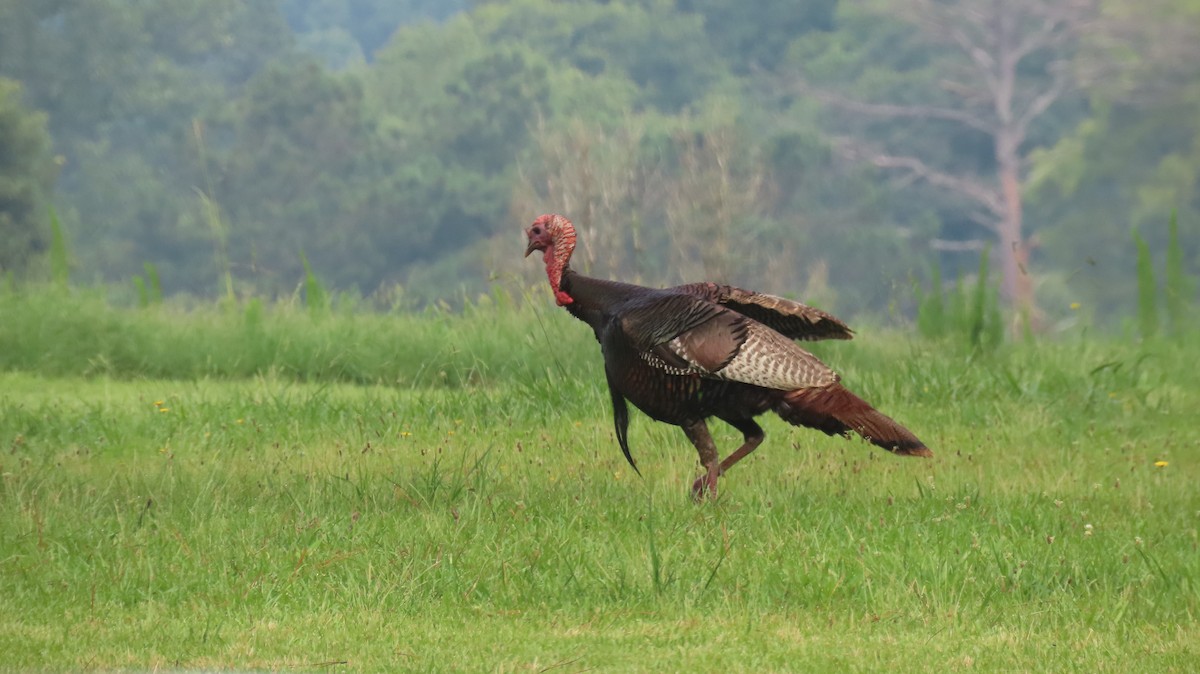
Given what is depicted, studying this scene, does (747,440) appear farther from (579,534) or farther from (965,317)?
(965,317)

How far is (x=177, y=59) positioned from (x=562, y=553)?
45.8 m

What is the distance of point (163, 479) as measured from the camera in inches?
298

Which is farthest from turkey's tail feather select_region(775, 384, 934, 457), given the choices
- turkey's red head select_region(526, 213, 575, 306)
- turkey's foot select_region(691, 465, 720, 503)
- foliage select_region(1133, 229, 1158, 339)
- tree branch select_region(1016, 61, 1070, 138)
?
tree branch select_region(1016, 61, 1070, 138)

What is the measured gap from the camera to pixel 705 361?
661 cm

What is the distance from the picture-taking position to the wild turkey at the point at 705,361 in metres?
6.64

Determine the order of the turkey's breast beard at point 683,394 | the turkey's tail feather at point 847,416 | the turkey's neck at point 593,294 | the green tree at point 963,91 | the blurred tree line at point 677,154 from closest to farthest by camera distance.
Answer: the turkey's tail feather at point 847,416, the turkey's breast beard at point 683,394, the turkey's neck at point 593,294, the blurred tree line at point 677,154, the green tree at point 963,91

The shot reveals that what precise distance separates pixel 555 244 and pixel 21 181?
27728mm

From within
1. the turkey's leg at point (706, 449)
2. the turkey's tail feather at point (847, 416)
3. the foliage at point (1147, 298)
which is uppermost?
the turkey's tail feather at point (847, 416)

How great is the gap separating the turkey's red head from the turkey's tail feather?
1.14 meters

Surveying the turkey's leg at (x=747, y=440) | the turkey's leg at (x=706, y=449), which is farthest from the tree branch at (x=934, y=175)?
the turkey's leg at (x=706, y=449)

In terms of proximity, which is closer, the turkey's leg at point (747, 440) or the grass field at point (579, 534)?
the grass field at point (579, 534)

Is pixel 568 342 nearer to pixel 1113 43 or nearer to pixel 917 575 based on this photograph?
pixel 917 575

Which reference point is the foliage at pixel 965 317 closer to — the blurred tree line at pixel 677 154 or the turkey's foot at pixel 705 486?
the turkey's foot at pixel 705 486

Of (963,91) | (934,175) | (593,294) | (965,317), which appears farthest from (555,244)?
(963,91)
